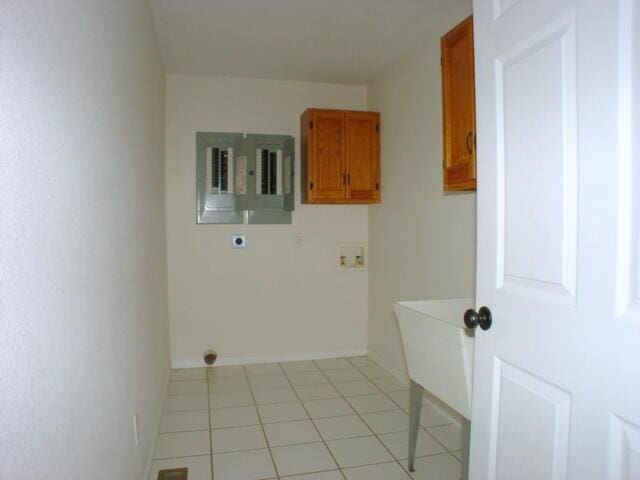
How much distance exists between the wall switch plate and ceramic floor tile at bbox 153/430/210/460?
171 cm

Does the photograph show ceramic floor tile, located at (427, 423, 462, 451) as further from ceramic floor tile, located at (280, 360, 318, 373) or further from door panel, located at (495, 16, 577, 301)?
door panel, located at (495, 16, 577, 301)

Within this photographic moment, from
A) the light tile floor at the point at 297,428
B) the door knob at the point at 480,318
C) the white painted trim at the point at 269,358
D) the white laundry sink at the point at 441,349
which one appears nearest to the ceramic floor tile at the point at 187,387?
the light tile floor at the point at 297,428

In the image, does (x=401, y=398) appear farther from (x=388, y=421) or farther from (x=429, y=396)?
(x=388, y=421)

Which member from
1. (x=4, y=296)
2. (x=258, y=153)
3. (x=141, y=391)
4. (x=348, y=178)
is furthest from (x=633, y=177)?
(x=258, y=153)

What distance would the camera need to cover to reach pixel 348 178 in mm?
3947

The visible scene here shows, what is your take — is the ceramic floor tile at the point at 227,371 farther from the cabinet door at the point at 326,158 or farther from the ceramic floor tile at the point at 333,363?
the cabinet door at the point at 326,158

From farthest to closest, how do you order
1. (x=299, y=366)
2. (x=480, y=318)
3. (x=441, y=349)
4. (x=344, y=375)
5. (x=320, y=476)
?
(x=299, y=366) → (x=344, y=375) → (x=320, y=476) → (x=441, y=349) → (x=480, y=318)

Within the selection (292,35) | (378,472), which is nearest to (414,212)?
(292,35)

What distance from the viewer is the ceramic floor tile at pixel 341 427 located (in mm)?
2740

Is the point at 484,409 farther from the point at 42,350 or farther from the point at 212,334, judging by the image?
the point at 212,334

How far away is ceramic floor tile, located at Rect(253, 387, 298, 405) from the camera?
3279 millimetres

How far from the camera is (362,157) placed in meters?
4.00

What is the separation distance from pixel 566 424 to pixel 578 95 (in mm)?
801

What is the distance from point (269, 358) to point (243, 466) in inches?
71.0
